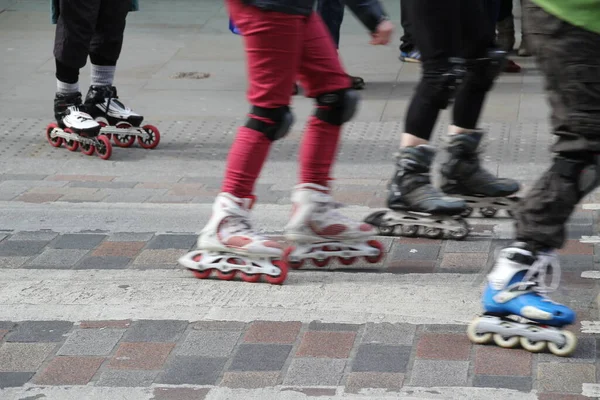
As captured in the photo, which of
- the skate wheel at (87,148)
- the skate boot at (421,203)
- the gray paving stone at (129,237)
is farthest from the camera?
the skate wheel at (87,148)

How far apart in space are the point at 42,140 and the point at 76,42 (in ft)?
2.64

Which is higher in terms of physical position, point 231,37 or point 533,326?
point 533,326

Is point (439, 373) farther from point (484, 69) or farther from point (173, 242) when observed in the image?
point (484, 69)

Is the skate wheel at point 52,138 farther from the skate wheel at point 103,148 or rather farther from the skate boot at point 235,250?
the skate boot at point 235,250

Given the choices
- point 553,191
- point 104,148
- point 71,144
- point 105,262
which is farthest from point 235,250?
point 71,144

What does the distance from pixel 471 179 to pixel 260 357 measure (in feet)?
6.32

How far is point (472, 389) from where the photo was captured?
10.9 ft

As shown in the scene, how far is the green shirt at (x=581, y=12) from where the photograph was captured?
339 cm

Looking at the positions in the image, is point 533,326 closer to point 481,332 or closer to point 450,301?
point 481,332

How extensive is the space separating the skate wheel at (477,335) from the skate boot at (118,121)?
4043mm

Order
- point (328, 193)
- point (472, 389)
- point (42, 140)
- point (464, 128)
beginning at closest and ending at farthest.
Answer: point (472, 389) → point (328, 193) → point (464, 128) → point (42, 140)

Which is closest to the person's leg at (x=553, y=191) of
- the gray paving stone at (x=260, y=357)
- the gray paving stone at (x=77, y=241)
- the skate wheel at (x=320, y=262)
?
the gray paving stone at (x=260, y=357)

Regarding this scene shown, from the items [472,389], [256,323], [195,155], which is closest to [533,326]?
[472,389]

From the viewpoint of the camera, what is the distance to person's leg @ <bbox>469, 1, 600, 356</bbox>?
11.3 feet
